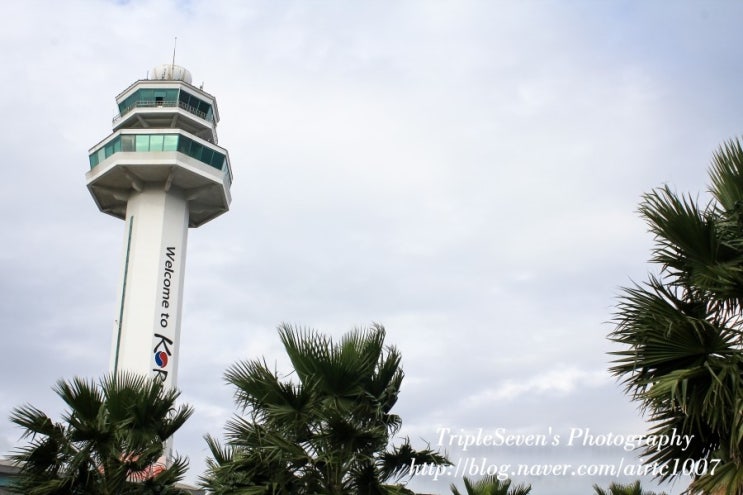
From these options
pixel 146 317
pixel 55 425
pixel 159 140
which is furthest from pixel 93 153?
pixel 55 425

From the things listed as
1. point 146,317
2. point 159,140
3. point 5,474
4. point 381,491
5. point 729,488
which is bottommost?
point 729,488

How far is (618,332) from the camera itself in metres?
9.46

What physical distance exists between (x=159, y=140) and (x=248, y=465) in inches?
1482

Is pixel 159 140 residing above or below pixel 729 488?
above

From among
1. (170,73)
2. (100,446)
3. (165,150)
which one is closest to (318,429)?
(100,446)

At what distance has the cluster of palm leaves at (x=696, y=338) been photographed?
8453 millimetres

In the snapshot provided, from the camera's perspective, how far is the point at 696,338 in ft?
28.9

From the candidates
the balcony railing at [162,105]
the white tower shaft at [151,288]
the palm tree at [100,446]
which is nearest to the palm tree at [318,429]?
the palm tree at [100,446]

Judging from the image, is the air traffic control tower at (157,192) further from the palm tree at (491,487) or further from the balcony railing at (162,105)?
the palm tree at (491,487)

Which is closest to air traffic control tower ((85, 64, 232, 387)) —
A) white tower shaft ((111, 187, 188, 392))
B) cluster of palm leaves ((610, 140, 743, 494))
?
white tower shaft ((111, 187, 188, 392))

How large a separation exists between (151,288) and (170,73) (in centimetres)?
1457

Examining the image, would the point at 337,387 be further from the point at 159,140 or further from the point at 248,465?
the point at 159,140

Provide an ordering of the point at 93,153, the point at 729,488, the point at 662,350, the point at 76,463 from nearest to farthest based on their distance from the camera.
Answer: the point at 729,488 → the point at 662,350 → the point at 76,463 → the point at 93,153

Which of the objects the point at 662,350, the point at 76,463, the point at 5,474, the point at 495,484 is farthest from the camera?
the point at 5,474
